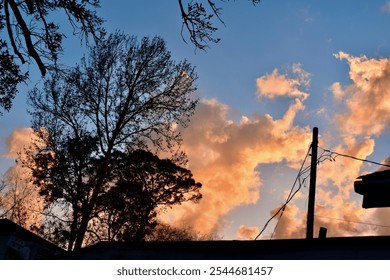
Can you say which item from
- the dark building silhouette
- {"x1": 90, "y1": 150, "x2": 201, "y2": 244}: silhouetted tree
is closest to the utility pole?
the dark building silhouette

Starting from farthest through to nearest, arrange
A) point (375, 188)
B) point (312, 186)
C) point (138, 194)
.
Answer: point (138, 194), point (312, 186), point (375, 188)

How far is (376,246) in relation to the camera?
24.8 ft

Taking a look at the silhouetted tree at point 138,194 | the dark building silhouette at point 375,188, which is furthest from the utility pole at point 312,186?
the silhouetted tree at point 138,194

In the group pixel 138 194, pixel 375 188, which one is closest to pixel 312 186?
pixel 375 188

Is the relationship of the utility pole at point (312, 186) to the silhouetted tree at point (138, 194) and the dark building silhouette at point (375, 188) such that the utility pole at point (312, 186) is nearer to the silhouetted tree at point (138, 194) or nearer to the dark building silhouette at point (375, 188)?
the dark building silhouette at point (375, 188)

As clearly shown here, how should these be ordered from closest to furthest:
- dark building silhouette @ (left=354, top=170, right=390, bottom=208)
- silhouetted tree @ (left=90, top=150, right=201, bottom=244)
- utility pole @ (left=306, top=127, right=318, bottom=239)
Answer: dark building silhouette @ (left=354, top=170, right=390, bottom=208), utility pole @ (left=306, top=127, right=318, bottom=239), silhouetted tree @ (left=90, top=150, right=201, bottom=244)

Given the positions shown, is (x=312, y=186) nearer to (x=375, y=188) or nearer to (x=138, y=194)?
(x=375, y=188)

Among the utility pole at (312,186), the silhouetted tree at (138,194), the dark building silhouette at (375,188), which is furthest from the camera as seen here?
the silhouetted tree at (138,194)

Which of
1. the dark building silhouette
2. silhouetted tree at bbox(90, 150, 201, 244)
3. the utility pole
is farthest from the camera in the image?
silhouetted tree at bbox(90, 150, 201, 244)

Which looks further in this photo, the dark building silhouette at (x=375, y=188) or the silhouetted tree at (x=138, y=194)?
the silhouetted tree at (x=138, y=194)

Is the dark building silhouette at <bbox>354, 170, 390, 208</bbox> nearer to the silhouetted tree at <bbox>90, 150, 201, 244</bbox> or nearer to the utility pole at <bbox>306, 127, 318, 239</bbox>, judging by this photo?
the utility pole at <bbox>306, 127, 318, 239</bbox>

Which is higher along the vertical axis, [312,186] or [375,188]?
[312,186]

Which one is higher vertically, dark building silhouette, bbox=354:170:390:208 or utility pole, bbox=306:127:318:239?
utility pole, bbox=306:127:318:239
